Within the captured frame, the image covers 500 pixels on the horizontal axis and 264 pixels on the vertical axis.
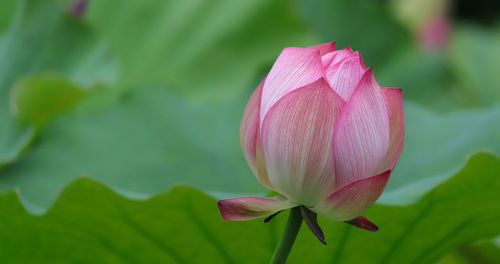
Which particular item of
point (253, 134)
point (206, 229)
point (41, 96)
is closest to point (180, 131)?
point (41, 96)

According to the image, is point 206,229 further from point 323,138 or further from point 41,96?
point 41,96

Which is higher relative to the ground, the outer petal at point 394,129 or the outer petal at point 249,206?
the outer petal at point 394,129

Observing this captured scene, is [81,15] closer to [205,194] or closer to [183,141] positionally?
[183,141]

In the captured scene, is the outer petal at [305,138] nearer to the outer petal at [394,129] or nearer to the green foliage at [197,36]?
the outer petal at [394,129]

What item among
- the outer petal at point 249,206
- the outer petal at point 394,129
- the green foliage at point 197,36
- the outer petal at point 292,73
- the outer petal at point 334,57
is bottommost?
the green foliage at point 197,36

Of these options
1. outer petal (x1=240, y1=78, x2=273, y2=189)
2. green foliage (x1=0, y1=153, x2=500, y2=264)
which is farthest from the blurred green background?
outer petal (x1=240, y1=78, x2=273, y2=189)

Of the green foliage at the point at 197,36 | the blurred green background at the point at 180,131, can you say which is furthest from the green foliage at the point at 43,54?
the green foliage at the point at 197,36

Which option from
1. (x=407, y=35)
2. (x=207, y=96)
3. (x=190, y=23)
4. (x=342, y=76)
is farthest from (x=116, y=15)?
(x=342, y=76)
